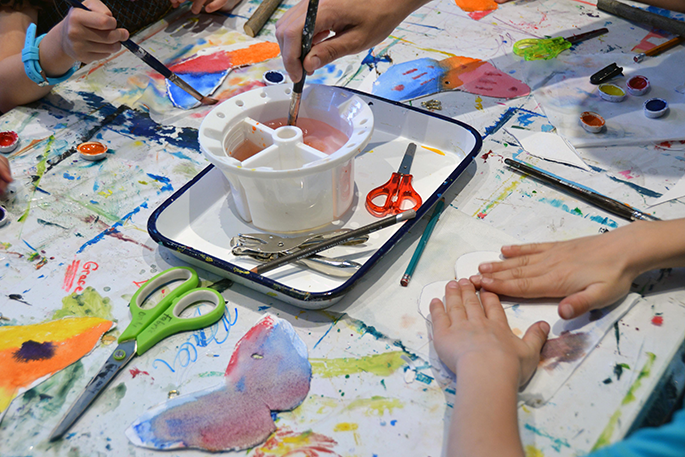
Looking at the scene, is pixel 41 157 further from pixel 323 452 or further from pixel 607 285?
pixel 607 285

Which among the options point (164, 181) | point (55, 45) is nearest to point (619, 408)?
point (164, 181)

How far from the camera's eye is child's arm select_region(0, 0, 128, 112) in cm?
118

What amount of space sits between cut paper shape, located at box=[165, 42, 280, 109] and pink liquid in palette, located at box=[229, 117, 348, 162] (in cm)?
42

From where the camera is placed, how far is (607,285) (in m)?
0.77

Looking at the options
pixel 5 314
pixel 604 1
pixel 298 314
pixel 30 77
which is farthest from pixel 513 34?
pixel 5 314

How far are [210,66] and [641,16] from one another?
1.31 meters

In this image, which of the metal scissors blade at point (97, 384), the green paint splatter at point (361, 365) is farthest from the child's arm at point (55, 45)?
the green paint splatter at point (361, 365)

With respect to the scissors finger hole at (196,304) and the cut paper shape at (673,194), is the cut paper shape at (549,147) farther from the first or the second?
the scissors finger hole at (196,304)

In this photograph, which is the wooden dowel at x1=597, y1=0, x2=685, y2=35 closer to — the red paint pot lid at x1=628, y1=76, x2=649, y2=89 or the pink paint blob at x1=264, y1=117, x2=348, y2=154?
the red paint pot lid at x1=628, y1=76, x2=649, y2=89

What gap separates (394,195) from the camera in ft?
3.42

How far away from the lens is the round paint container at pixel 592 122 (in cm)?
116

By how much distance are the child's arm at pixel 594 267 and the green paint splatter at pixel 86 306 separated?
65 centimetres

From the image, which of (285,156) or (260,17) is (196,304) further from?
(260,17)

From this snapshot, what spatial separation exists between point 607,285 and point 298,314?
0.50m
